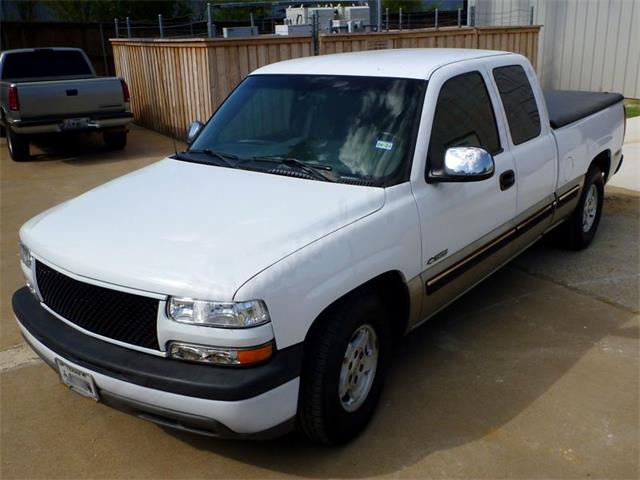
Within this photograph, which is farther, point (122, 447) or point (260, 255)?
point (122, 447)

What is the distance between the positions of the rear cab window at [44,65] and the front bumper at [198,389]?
34.9ft

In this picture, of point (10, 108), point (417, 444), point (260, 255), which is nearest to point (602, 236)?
point (417, 444)

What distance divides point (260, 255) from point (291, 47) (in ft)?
28.2

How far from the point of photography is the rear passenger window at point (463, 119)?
152 inches

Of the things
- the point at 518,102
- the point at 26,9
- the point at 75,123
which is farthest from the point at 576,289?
the point at 26,9

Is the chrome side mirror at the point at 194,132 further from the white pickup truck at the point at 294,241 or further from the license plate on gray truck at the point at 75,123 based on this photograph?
the license plate on gray truck at the point at 75,123

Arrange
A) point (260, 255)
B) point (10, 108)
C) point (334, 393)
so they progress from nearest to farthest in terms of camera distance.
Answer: point (260, 255), point (334, 393), point (10, 108)

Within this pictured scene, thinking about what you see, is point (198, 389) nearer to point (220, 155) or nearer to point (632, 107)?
point (220, 155)

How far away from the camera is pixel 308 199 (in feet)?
11.2

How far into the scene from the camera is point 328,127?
13.0 feet

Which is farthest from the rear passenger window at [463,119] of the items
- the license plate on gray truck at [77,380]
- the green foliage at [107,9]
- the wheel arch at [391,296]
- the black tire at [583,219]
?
the green foliage at [107,9]

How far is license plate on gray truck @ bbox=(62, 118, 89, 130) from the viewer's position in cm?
1091

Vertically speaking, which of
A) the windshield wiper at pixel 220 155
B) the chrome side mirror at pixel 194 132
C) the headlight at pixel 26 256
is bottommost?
the headlight at pixel 26 256

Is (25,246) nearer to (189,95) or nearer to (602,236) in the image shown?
(602,236)
